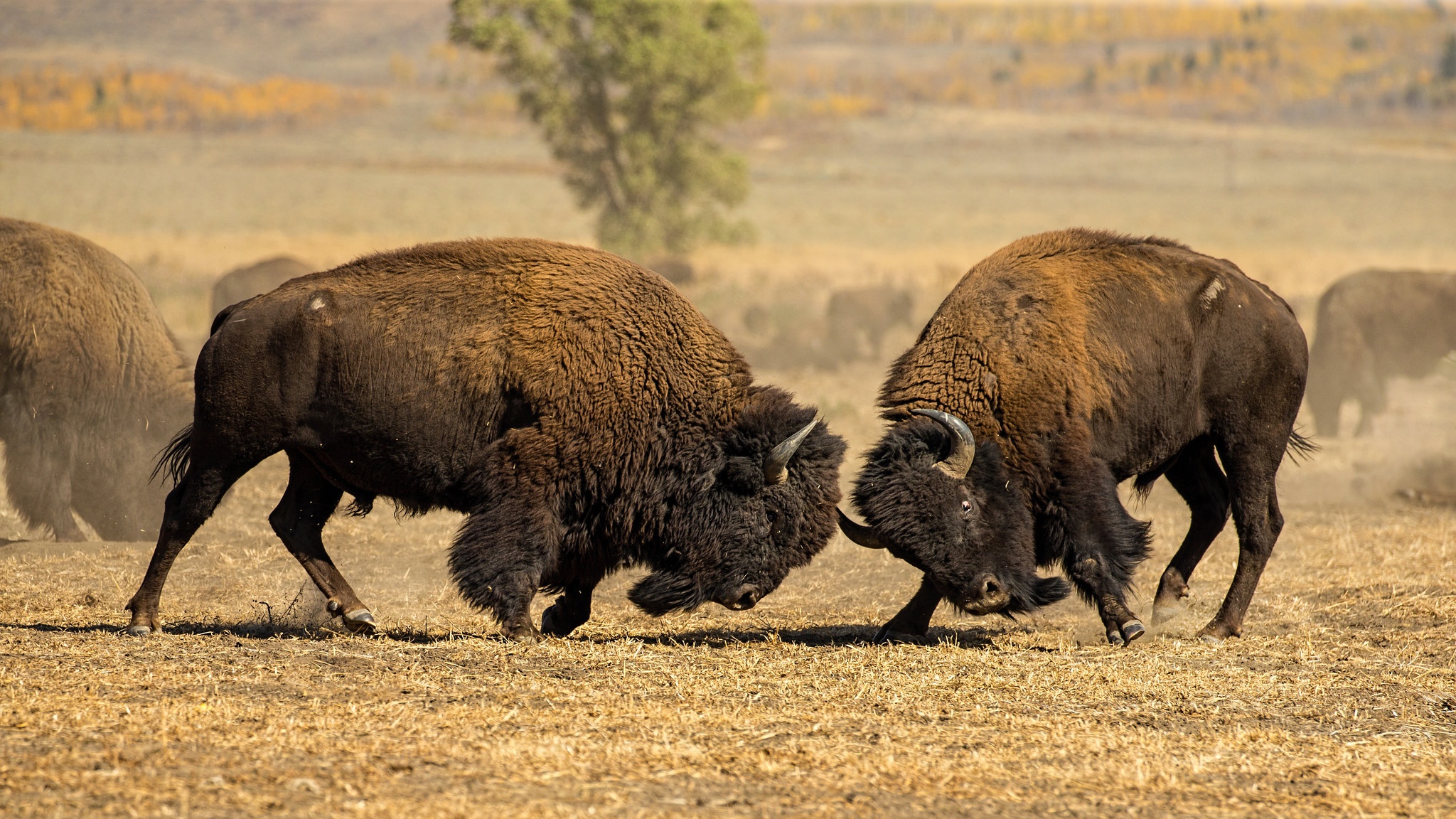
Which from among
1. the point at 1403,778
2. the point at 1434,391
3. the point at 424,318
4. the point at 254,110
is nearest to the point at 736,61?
the point at 1434,391

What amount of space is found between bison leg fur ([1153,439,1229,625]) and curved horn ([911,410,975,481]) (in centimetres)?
194

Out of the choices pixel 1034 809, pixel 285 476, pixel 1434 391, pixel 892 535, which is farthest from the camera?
pixel 1434 391

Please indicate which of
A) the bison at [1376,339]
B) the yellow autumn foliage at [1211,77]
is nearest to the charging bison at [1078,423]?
the bison at [1376,339]

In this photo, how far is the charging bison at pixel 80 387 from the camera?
10.4 metres

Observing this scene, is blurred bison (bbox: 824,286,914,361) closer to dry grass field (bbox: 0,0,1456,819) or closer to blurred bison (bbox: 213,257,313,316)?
dry grass field (bbox: 0,0,1456,819)

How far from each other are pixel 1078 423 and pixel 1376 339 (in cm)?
1404

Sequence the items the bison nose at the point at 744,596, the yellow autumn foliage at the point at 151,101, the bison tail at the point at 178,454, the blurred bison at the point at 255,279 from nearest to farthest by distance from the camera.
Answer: the bison nose at the point at 744,596
the bison tail at the point at 178,454
the blurred bison at the point at 255,279
the yellow autumn foliage at the point at 151,101

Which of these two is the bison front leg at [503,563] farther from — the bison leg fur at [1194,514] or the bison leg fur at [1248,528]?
the bison leg fur at [1248,528]

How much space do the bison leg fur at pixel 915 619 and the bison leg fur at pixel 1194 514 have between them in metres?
1.53

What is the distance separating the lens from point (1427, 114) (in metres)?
132

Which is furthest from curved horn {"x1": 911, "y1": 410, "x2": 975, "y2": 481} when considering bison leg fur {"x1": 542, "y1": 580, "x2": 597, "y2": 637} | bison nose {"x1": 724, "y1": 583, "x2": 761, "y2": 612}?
bison leg fur {"x1": 542, "y1": 580, "x2": 597, "y2": 637}

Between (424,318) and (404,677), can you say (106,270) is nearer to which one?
(424,318)

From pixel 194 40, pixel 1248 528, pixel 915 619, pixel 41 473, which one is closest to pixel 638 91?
pixel 41 473

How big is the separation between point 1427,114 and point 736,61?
121760mm
